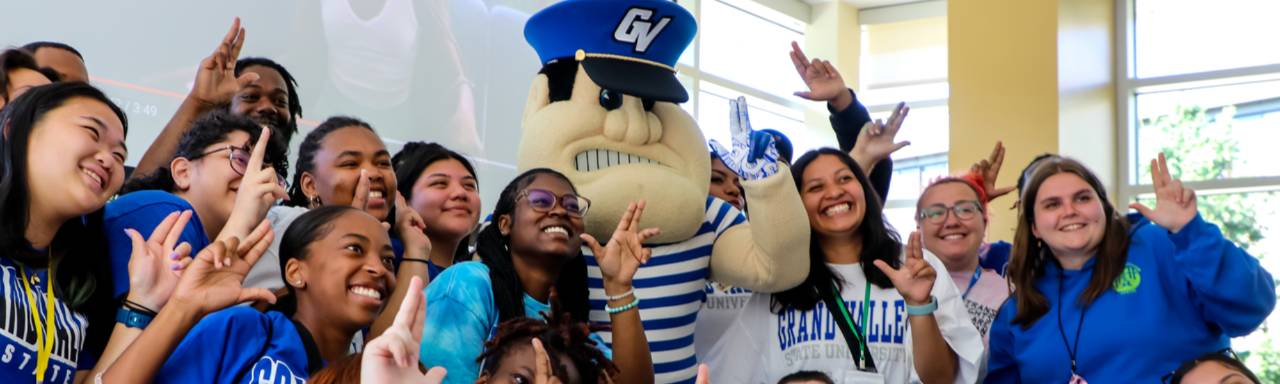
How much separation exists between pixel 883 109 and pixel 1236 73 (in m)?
2.48

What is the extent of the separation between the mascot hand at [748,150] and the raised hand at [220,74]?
112 centimetres

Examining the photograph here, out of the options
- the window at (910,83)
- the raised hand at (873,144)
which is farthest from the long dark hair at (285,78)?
the window at (910,83)

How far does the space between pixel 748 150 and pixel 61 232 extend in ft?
4.56

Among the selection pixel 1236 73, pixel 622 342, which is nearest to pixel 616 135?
pixel 622 342

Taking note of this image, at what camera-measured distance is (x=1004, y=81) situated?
7738 mm

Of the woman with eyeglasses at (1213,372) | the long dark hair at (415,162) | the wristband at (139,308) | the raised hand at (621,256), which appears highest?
the long dark hair at (415,162)

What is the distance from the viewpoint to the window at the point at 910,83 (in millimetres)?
9617

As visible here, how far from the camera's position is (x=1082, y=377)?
3033mm

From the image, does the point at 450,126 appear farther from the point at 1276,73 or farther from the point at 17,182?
the point at 1276,73

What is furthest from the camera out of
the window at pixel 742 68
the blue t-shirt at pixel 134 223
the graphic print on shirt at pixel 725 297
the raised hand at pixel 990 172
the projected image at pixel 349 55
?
the window at pixel 742 68

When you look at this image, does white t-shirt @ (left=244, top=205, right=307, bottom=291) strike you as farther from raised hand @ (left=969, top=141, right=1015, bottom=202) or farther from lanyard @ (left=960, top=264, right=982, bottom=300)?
raised hand @ (left=969, top=141, right=1015, bottom=202)

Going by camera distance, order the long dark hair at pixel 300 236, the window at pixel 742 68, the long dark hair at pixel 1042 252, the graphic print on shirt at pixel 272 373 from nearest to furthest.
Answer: the graphic print on shirt at pixel 272 373 → the long dark hair at pixel 300 236 → the long dark hair at pixel 1042 252 → the window at pixel 742 68

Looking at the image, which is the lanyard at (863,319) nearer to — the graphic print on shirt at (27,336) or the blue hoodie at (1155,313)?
the blue hoodie at (1155,313)

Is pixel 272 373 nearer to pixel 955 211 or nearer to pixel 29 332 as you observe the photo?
pixel 29 332
